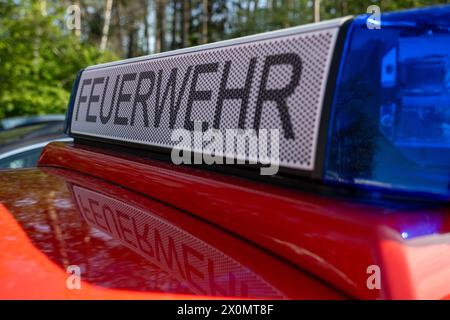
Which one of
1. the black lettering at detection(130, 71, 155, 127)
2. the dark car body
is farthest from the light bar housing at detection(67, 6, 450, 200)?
A: the dark car body

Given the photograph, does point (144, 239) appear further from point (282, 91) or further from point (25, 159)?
point (25, 159)

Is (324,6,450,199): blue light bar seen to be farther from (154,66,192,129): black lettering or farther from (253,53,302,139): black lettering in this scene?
(154,66,192,129): black lettering

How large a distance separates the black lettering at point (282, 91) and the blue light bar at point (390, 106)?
131 mm

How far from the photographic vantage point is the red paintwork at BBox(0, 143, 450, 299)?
106cm

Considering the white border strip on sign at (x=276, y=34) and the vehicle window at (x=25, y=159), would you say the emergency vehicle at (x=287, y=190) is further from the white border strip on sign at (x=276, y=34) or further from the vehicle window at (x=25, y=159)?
the vehicle window at (x=25, y=159)

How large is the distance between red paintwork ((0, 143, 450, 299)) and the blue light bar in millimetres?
99

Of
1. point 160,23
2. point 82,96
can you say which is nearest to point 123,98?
point 82,96

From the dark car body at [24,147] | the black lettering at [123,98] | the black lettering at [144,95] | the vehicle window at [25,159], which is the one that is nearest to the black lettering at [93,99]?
the black lettering at [123,98]

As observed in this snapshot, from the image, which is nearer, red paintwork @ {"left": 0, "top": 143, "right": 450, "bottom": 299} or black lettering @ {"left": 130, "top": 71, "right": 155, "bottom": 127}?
red paintwork @ {"left": 0, "top": 143, "right": 450, "bottom": 299}

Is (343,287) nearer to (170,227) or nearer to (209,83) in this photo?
(170,227)

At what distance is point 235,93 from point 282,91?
0.20 metres

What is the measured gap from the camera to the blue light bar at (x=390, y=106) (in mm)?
1227

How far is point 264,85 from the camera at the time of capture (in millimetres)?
1394
